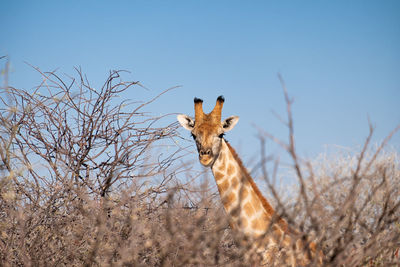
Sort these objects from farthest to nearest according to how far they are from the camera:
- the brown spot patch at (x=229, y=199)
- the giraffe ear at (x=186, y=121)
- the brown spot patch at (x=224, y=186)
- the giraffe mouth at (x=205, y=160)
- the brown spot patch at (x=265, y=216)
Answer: the giraffe ear at (x=186, y=121), the brown spot patch at (x=224, y=186), the giraffe mouth at (x=205, y=160), the brown spot patch at (x=229, y=199), the brown spot patch at (x=265, y=216)

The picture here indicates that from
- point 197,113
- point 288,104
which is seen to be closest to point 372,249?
point 288,104

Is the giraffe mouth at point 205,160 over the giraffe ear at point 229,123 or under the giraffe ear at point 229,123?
under

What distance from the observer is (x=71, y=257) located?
5031 mm

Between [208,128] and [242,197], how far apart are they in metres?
1.21

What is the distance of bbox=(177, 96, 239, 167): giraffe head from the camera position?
242 inches

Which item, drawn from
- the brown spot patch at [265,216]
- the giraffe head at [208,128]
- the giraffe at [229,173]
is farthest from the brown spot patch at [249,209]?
the giraffe head at [208,128]

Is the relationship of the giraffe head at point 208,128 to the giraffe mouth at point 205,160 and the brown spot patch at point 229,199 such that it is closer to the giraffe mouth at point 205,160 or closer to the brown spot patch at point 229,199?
the giraffe mouth at point 205,160

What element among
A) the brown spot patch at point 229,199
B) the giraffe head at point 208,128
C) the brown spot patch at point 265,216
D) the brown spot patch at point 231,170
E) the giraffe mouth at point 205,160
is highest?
the giraffe head at point 208,128

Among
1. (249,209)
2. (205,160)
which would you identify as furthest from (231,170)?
(249,209)

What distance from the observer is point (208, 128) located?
6457 millimetres

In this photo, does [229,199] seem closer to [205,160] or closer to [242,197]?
[242,197]

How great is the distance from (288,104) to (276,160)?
0.37 m

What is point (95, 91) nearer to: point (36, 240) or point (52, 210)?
point (52, 210)

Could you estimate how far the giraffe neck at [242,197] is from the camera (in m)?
5.62
